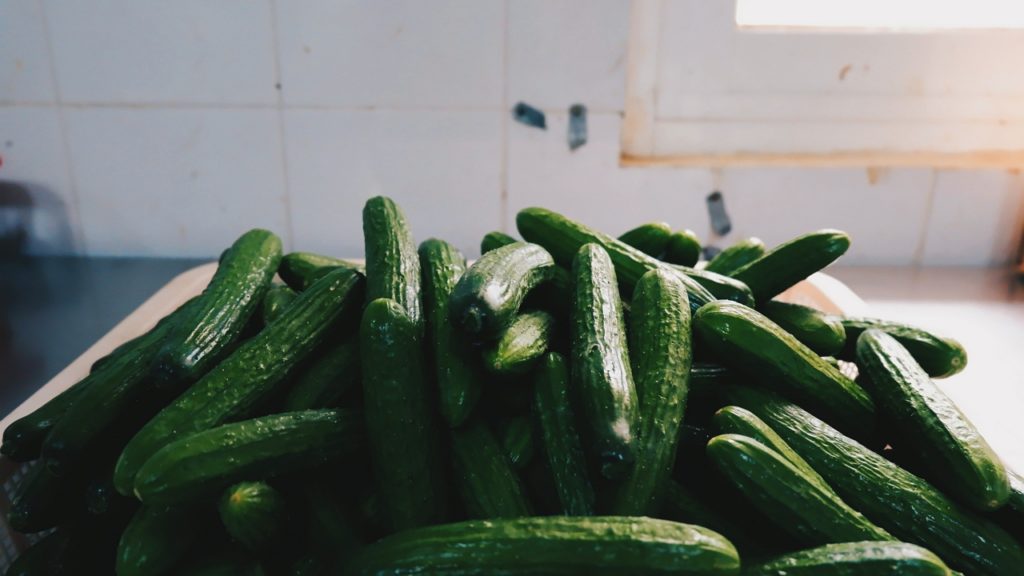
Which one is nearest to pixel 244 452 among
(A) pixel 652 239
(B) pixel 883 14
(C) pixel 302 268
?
(C) pixel 302 268

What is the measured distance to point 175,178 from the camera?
1.56 meters

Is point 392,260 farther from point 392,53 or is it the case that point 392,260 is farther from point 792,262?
point 392,53

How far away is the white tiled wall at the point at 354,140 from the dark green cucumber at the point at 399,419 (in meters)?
0.86

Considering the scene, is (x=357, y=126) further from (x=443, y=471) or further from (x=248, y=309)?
(x=443, y=471)

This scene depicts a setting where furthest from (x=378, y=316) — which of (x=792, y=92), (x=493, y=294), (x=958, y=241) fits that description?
(x=958, y=241)

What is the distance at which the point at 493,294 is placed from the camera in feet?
2.33

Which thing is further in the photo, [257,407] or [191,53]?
[191,53]

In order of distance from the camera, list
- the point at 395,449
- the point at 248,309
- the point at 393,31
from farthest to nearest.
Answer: the point at 393,31 → the point at 248,309 → the point at 395,449

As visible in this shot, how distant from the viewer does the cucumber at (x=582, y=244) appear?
0.89 meters

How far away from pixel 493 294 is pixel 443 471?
17cm

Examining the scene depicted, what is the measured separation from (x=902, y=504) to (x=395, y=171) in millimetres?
1150

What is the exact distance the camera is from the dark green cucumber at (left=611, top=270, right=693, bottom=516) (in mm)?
622

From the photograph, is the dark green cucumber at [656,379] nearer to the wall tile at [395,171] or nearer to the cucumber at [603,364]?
the cucumber at [603,364]

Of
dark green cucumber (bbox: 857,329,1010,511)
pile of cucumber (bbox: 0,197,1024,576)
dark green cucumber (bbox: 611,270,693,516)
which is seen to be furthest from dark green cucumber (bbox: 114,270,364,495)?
dark green cucumber (bbox: 857,329,1010,511)
